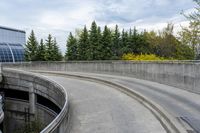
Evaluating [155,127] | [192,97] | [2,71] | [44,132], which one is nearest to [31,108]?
[2,71]

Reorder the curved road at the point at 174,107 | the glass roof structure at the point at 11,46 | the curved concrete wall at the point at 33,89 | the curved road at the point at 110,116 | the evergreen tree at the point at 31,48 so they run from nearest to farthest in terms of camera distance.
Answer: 1. the curved road at the point at 110,116
2. the curved road at the point at 174,107
3. the curved concrete wall at the point at 33,89
4. the evergreen tree at the point at 31,48
5. the glass roof structure at the point at 11,46

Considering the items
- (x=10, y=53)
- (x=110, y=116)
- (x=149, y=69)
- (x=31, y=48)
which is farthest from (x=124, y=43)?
(x=110, y=116)

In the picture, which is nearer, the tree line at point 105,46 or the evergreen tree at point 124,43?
the tree line at point 105,46

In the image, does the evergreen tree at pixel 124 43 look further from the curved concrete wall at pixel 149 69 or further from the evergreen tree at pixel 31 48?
the curved concrete wall at pixel 149 69

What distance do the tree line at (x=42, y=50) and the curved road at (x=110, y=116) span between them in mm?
39023

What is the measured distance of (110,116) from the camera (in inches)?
484

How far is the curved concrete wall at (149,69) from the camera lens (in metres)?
18.5

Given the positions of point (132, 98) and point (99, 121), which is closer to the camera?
point (99, 121)

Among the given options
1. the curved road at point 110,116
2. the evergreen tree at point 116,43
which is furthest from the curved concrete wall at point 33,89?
the evergreen tree at point 116,43

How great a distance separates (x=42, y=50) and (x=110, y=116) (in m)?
45.8

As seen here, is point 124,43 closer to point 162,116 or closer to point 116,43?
point 116,43

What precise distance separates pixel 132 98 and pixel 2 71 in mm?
18321

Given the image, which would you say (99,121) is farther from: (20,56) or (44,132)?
(20,56)

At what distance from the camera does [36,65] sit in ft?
136
